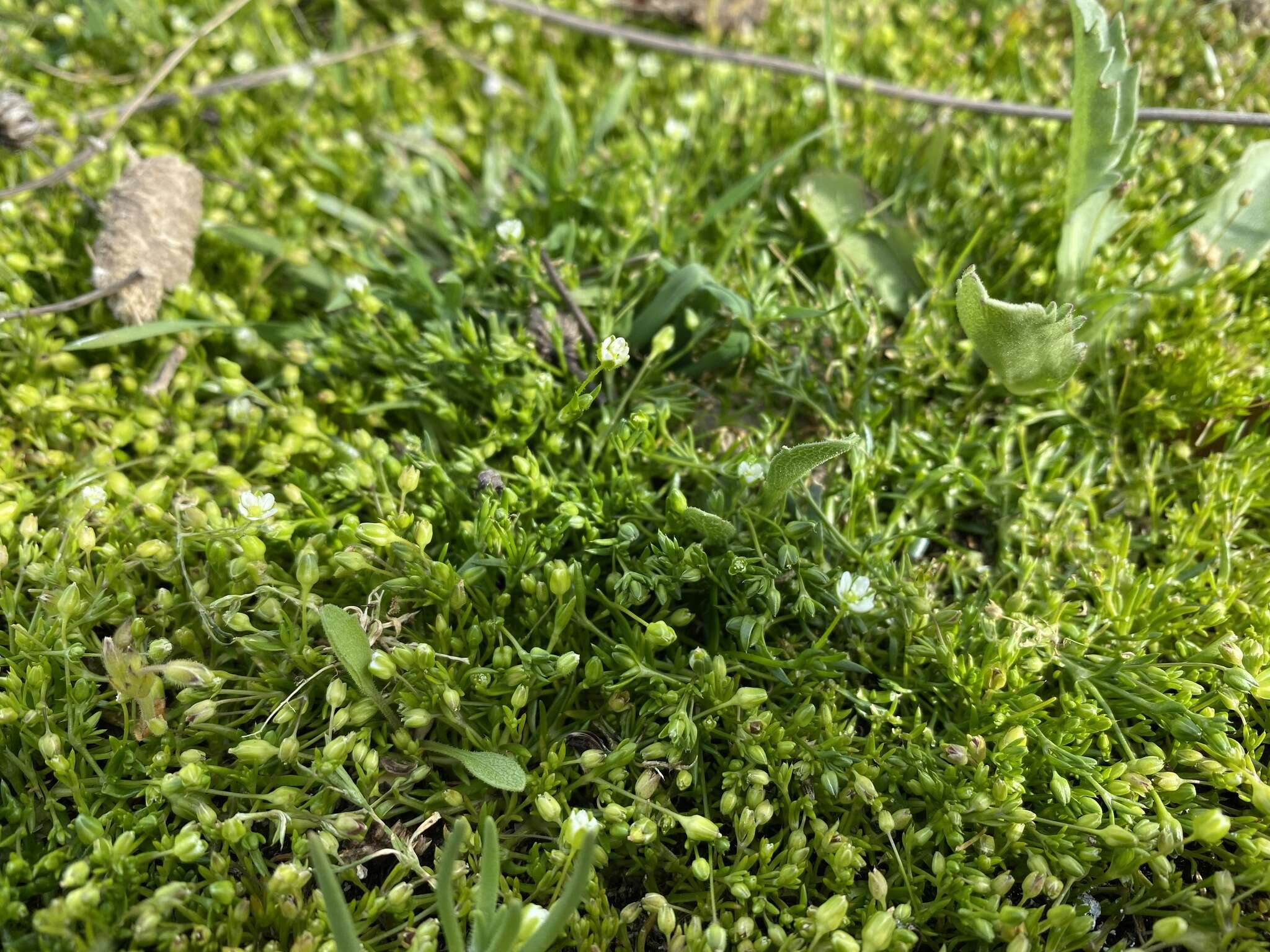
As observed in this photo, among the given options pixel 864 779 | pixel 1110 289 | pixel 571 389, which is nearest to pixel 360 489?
pixel 571 389

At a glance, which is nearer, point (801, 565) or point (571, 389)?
point (801, 565)

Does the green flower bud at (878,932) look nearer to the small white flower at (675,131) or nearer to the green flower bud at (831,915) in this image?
the green flower bud at (831,915)

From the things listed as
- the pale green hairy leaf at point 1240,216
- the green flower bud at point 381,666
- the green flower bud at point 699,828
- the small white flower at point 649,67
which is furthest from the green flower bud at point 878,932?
the small white flower at point 649,67

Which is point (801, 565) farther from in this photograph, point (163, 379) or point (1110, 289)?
point (163, 379)

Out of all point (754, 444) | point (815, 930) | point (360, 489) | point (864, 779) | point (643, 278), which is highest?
point (643, 278)

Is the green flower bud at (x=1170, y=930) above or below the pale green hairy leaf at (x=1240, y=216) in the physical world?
below

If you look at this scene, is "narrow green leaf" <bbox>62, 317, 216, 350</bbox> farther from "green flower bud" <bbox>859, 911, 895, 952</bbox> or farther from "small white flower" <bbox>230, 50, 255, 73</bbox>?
→ "green flower bud" <bbox>859, 911, 895, 952</bbox>

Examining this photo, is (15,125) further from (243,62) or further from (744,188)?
(744,188)

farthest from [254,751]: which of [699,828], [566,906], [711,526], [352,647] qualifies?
[711,526]
